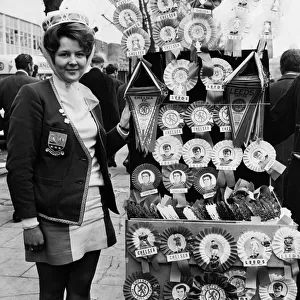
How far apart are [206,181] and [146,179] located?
0.99 feet

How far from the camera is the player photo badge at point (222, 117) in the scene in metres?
2.30

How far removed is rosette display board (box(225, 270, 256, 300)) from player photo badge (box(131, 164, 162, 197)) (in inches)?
21.4

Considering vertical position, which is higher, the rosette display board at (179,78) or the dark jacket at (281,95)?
the rosette display board at (179,78)

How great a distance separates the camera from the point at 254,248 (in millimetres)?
2152

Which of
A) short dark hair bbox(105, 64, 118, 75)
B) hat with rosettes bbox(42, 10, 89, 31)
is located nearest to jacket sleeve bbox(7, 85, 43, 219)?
hat with rosettes bbox(42, 10, 89, 31)

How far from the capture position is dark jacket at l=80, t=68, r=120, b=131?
17.4ft

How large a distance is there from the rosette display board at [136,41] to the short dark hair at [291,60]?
1998mm

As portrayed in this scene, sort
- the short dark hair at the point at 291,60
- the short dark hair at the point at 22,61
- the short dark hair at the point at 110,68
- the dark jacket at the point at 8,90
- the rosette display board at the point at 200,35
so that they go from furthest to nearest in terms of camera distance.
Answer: the short dark hair at the point at 110,68, the short dark hair at the point at 22,61, the dark jacket at the point at 8,90, the short dark hair at the point at 291,60, the rosette display board at the point at 200,35

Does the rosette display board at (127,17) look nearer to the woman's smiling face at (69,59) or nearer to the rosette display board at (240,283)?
the woman's smiling face at (69,59)

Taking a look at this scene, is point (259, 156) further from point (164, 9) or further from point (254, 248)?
point (164, 9)

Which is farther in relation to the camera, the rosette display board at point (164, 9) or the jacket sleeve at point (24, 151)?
the rosette display board at point (164, 9)

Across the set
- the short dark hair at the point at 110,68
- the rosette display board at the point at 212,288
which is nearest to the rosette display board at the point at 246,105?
the rosette display board at the point at 212,288

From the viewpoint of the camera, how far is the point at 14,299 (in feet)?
10.1

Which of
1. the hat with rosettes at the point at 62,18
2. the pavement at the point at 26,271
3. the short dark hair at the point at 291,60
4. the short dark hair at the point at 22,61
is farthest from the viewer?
the short dark hair at the point at 22,61
